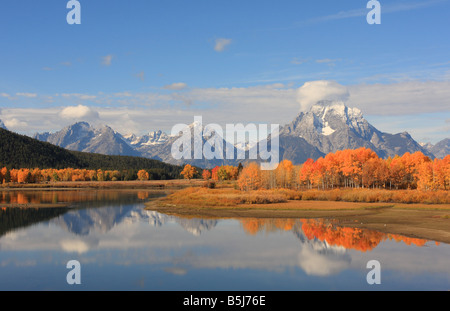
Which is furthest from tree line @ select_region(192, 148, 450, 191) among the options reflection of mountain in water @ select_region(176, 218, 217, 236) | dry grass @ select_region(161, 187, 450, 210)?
reflection of mountain in water @ select_region(176, 218, 217, 236)

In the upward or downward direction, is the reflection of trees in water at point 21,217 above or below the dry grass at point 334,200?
below

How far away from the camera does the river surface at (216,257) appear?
26.2 metres

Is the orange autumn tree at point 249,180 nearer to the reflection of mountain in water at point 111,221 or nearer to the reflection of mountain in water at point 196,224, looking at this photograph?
the reflection of mountain in water at point 111,221

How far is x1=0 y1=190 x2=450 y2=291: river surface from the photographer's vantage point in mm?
26203

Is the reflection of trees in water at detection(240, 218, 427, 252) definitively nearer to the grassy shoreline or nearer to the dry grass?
the grassy shoreline

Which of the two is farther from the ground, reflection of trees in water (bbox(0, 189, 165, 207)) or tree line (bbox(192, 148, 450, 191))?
tree line (bbox(192, 148, 450, 191))

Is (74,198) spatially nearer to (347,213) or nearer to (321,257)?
(347,213)

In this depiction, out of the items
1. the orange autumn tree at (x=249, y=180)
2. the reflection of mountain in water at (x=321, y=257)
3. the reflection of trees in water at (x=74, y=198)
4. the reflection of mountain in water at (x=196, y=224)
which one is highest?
the orange autumn tree at (x=249, y=180)

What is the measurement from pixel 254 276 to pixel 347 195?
6738 cm

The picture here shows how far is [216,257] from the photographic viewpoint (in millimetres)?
33875

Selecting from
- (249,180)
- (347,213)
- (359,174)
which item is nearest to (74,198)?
(249,180)

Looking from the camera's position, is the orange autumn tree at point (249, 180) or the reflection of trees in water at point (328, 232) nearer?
the reflection of trees in water at point (328, 232)

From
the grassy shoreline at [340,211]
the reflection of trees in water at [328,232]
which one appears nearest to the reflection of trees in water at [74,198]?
the grassy shoreline at [340,211]

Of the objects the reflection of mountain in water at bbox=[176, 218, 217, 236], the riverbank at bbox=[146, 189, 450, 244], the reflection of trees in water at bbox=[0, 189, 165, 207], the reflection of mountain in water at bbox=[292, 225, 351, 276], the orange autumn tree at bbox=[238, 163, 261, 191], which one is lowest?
the reflection of trees in water at bbox=[0, 189, 165, 207]
